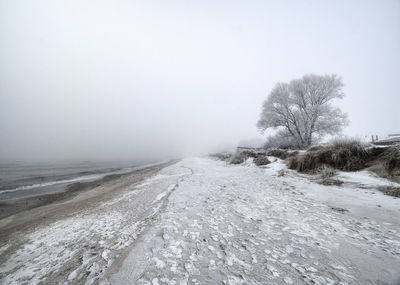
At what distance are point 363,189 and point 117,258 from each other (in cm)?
631

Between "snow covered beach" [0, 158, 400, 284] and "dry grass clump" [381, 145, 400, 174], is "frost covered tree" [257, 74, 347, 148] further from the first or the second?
"snow covered beach" [0, 158, 400, 284]

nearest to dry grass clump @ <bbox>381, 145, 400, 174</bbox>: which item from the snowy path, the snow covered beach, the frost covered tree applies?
the snow covered beach

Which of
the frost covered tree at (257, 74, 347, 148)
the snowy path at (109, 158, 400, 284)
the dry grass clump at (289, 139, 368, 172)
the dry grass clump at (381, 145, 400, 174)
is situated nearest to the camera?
the snowy path at (109, 158, 400, 284)

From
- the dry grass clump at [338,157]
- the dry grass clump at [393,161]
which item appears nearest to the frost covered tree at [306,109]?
the dry grass clump at [338,157]

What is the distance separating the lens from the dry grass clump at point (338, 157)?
5.73m

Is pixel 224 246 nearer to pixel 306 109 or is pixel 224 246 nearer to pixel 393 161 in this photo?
pixel 393 161

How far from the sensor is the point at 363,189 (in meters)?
4.09

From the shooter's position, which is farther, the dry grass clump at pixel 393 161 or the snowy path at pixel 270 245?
the dry grass clump at pixel 393 161

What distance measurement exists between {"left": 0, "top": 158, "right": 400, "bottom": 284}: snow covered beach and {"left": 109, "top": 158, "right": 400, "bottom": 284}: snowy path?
0.01 metres

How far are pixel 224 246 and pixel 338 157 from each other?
23.2 feet

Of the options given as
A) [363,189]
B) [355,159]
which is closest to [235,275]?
[363,189]

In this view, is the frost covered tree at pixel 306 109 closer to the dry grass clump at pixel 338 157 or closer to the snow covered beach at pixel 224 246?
the dry grass clump at pixel 338 157

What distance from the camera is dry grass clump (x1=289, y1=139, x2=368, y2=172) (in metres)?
5.73

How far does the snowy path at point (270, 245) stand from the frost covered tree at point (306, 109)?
51.8 feet
